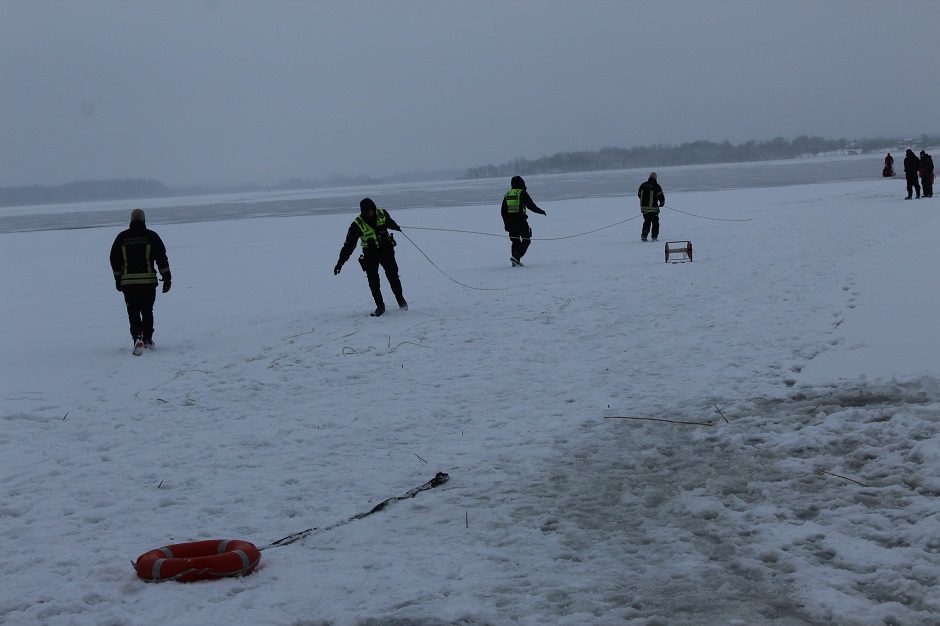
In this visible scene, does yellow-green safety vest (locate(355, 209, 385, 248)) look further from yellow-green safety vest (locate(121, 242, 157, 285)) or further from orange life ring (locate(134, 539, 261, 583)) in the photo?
orange life ring (locate(134, 539, 261, 583))

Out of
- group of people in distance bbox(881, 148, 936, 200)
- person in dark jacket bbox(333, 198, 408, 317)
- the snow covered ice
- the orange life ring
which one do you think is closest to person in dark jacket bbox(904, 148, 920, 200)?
group of people in distance bbox(881, 148, 936, 200)

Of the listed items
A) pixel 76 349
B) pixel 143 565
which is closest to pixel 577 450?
pixel 143 565

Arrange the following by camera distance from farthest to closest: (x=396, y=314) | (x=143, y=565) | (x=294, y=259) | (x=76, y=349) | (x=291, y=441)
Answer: (x=294, y=259), (x=396, y=314), (x=76, y=349), (x=291, y=441), (x=143, y=565)

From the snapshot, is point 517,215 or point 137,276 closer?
point 137,276

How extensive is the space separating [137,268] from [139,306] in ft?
1.53

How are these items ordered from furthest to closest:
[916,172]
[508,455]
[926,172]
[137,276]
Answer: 1. [916,172]
2. [926,172]
3. [137,276]
4. [508,455]

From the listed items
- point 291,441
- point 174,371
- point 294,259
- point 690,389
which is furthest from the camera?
point 294,259

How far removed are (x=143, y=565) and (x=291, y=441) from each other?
94.4 inches

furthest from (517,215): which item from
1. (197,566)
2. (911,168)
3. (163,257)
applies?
(911,168)

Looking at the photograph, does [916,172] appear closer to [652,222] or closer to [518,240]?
[652,222]

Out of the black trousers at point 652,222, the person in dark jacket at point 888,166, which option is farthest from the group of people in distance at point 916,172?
the person in dark jacket at point 888,166

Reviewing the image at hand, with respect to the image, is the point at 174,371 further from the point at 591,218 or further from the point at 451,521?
the point at 591,218

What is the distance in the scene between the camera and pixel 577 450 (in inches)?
236

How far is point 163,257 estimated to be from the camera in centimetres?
1034
